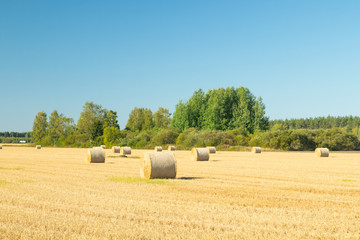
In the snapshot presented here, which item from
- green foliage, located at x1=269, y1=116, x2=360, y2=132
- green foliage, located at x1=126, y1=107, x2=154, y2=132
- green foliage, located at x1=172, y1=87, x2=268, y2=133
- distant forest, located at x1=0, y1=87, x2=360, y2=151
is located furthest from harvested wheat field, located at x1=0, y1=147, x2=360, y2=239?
green foliage, located at x1=269, y1=116, x2=360, y2=132

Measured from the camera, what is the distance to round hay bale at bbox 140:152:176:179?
17578 mm

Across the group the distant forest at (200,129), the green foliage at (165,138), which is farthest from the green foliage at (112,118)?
the green foliage at (165,138)

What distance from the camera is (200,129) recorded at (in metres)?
99.8

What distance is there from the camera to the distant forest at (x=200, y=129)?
71625 millimetres

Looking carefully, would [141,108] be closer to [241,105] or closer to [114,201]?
[241,105]

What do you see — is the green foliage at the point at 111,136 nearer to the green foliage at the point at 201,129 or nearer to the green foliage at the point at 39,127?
the green foliage at the point at 201,129

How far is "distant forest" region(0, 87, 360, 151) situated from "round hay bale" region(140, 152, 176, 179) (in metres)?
52.3

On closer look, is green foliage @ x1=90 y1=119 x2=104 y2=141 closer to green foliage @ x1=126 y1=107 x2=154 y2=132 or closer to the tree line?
the tree line

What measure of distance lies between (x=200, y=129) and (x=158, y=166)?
82.3 metres

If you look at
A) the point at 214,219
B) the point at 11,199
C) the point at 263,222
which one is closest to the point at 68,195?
the point at 11,199

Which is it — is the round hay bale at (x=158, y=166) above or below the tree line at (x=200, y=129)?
below

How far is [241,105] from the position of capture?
98125 mm

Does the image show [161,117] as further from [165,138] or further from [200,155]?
[200,155]

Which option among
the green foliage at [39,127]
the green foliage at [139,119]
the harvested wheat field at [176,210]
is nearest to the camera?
the harvested wheat field at [176,210]
